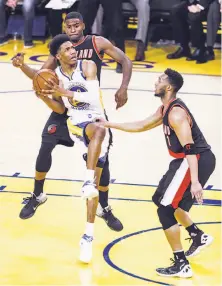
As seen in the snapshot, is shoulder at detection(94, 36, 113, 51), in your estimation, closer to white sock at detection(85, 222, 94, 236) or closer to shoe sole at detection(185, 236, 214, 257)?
white sock at detection(85, 222, 94, 236)

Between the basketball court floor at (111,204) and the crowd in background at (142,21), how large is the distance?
1.45 meters

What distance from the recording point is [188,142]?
6633mm

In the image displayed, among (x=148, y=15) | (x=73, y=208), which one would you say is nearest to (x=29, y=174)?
(x=73, y=208)

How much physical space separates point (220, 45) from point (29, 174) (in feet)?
25.1

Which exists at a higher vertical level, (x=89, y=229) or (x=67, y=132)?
(x=67, y=132)

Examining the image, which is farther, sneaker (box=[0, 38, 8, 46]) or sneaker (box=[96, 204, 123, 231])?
sneaker (box=[0, 38, 8, 46])

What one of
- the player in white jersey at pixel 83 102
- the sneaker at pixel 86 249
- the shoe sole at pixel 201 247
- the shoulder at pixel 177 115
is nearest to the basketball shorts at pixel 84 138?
the player in white jersey at pixel 83 102

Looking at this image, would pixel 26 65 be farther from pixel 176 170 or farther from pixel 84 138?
pixel 176 170

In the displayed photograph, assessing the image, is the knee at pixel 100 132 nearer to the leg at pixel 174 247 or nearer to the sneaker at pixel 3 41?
the leg at pixel 174 247

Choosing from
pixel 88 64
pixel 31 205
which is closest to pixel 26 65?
pixel 88 64

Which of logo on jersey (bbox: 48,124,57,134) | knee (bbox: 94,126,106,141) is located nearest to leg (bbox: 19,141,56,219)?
logo on jersey (bbox: 48,124,57,134)

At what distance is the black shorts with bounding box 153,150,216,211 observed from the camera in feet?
22.4

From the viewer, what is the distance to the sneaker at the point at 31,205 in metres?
7.96

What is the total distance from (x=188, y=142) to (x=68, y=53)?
1.40m
